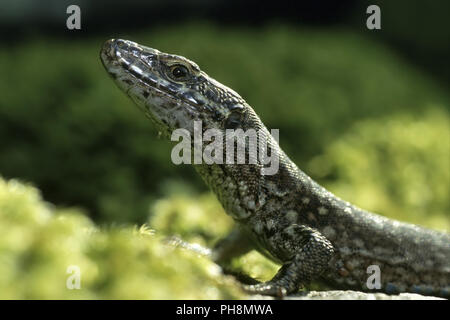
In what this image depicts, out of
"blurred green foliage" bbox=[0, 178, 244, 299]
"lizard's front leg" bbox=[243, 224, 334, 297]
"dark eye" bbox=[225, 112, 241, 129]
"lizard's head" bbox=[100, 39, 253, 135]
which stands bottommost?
"lizard's front leg" bbox=[243, 224, 334, 297]

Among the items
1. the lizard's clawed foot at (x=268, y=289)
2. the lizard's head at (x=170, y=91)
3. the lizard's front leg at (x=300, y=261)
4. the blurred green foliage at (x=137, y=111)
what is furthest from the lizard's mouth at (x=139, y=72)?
the blurred green foliage at (x=137, y=111)

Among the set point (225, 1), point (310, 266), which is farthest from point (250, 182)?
point (225, 1)

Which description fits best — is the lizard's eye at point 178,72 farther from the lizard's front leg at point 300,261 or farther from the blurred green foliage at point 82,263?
the blurred green foliage at point 82,263

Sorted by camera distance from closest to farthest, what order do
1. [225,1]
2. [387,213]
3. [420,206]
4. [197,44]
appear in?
[387,213] < [420,206] < [197,44] < [225,1]

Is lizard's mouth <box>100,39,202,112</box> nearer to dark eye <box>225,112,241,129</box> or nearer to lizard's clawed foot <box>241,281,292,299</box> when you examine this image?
dark eye <box>225,112,241,129</box>

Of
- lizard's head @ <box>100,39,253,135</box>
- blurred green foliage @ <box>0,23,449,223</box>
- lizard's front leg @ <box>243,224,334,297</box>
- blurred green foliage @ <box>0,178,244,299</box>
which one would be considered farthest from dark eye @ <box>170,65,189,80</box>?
blurred green foliage @ <box>0,23,449,223</box>

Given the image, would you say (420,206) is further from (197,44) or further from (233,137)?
(197,44)
